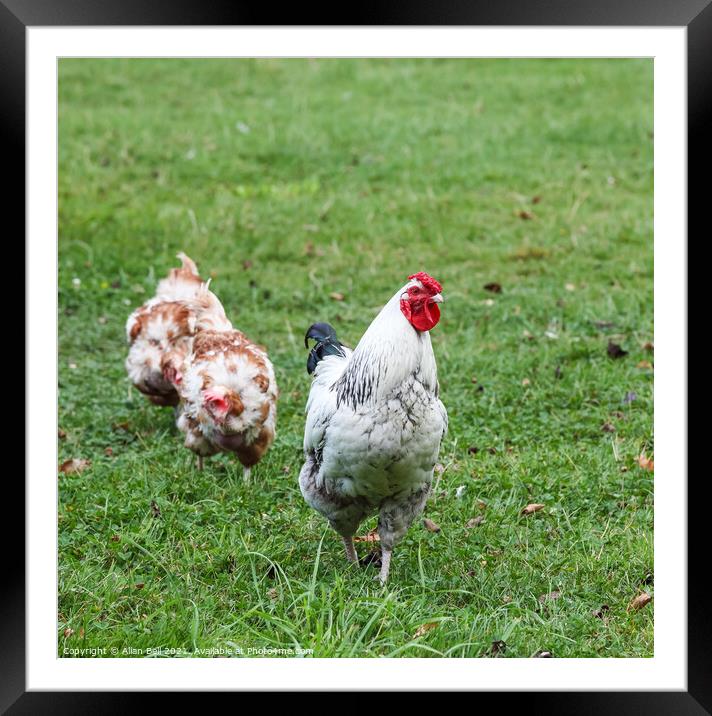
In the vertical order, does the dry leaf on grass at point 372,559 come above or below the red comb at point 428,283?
below

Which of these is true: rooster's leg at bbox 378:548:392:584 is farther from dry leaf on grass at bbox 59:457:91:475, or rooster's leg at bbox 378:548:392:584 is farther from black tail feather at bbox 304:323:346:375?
dry leaf on grass at bbox 59:457:91:475

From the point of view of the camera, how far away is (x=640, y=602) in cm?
419

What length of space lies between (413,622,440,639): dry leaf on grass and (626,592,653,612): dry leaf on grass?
0.93 m

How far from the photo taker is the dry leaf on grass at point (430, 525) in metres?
4.89

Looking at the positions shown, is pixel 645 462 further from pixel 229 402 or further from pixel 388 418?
pixel 229 402

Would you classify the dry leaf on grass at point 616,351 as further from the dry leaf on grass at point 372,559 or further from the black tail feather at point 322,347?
the dry leaf on grass at point 372,559

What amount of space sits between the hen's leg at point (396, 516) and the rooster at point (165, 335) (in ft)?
6.56

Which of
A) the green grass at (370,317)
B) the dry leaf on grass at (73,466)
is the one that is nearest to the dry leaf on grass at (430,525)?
the green grass at (370,317)

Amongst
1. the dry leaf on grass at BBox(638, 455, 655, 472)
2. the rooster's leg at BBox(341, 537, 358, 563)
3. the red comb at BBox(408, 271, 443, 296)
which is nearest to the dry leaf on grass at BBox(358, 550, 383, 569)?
the rooster's leg at BBox(341, 537, 358, 563)

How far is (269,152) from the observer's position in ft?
33.1
